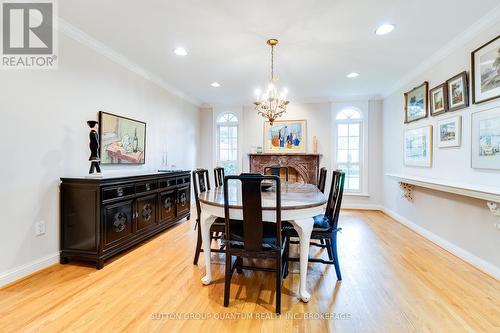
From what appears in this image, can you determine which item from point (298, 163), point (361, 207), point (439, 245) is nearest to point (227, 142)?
point (298, 163)

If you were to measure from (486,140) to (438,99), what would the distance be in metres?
1.09

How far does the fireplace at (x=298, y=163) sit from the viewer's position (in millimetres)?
5578

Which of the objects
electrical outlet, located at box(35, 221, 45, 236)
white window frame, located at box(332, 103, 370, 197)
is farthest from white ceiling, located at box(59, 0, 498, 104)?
electrical outlet, located at box(35, 221, 45, 236)

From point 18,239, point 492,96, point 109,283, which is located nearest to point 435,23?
point 492,96

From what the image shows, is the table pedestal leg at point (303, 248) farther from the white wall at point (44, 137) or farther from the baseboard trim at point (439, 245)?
the white wall at point (44, 137)

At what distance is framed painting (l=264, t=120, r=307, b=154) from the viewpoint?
5.73 m

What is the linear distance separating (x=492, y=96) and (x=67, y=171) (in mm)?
4615

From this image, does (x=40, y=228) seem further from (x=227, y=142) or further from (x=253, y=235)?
(x=227, y=142)

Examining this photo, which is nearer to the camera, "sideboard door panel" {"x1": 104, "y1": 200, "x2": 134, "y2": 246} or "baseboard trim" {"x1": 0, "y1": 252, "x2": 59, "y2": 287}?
"baseboard trim" {"x1": 0, "y1": 252, "x2": 59, "y2": 287}

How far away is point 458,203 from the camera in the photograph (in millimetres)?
2910

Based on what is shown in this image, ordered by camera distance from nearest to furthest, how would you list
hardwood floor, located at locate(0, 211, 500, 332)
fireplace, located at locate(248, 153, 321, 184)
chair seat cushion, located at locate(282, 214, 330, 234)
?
hardwood floor, located at locate(0, 211, 500, 332) → chair seat cushion, located at locate(282, 214, 330, 234) → fireplace, located at locate(248, 153, 321, 184)

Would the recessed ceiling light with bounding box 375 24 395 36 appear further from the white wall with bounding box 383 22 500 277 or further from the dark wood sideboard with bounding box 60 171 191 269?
the dark wood sideboard with bounding box 60 171 191 269

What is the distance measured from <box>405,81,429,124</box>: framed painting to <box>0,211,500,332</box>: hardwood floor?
86.1 inches

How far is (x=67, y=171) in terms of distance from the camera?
2699 mm
